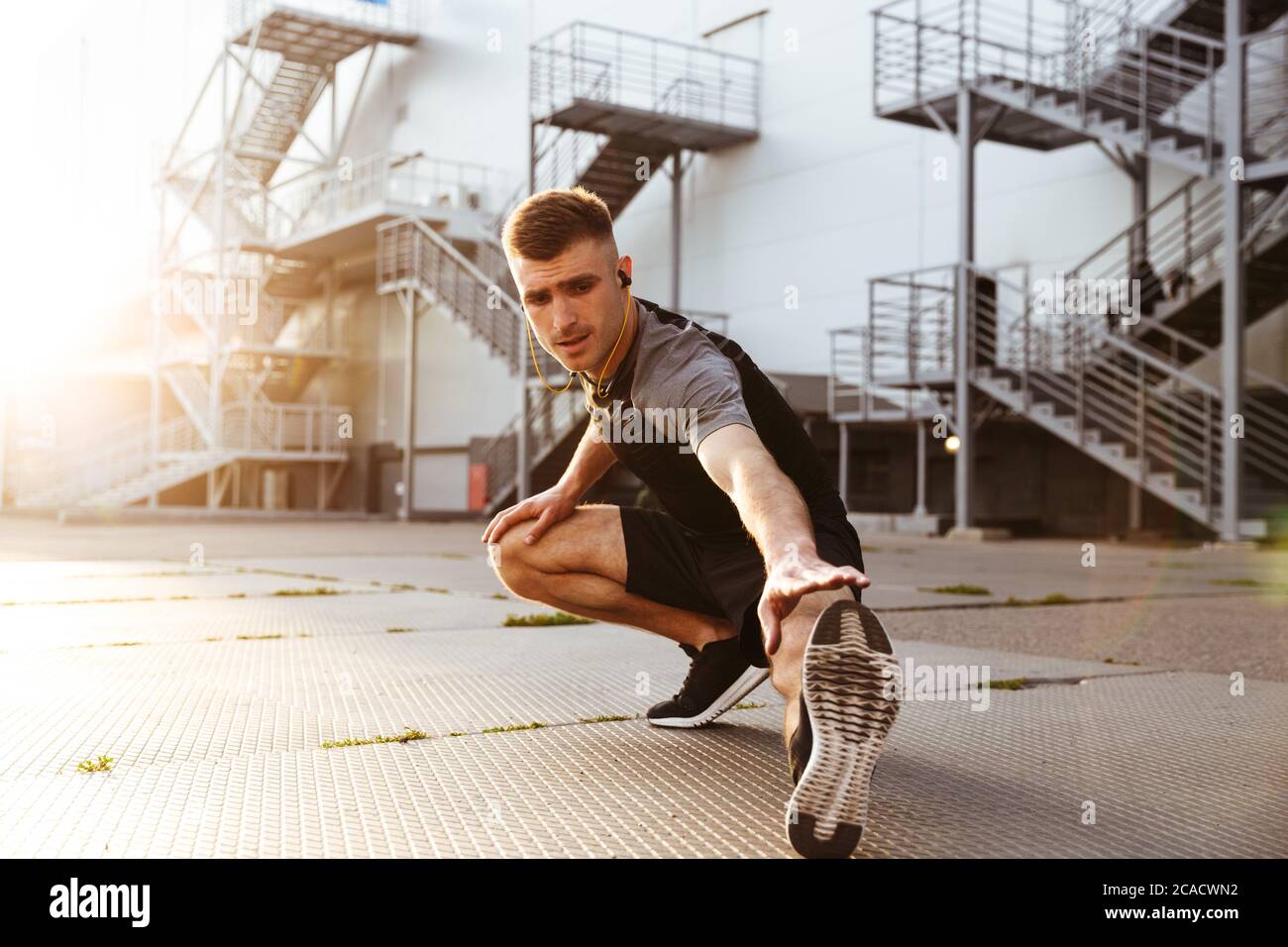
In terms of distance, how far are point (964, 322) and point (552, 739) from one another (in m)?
12.0

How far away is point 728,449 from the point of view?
2094mm

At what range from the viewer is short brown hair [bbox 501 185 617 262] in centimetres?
229

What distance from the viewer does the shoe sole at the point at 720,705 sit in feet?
9.25

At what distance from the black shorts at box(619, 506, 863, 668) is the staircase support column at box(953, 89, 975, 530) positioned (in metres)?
11.6

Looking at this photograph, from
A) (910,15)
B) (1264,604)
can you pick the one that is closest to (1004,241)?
(910,15)

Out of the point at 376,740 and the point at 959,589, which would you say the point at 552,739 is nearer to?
the point at 376,740

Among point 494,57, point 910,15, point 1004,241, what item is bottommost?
point 1004,241

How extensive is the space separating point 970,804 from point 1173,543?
12.0 metres

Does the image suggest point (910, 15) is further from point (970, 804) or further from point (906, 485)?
point (970, 804)

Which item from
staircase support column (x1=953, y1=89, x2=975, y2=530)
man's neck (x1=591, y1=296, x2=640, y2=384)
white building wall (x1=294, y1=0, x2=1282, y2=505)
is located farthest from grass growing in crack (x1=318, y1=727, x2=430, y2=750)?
white building wall (x1=294, y1=0, x2=1282, y2=505)

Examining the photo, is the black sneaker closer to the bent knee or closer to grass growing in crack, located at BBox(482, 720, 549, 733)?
grass growing in crack, located at BBox(482, 720, 549, 733)

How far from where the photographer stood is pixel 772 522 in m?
1.95

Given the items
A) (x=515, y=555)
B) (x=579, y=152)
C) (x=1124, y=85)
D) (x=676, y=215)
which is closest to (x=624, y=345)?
(x=515, y=555)

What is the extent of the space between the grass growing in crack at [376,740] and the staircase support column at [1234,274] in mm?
10395
